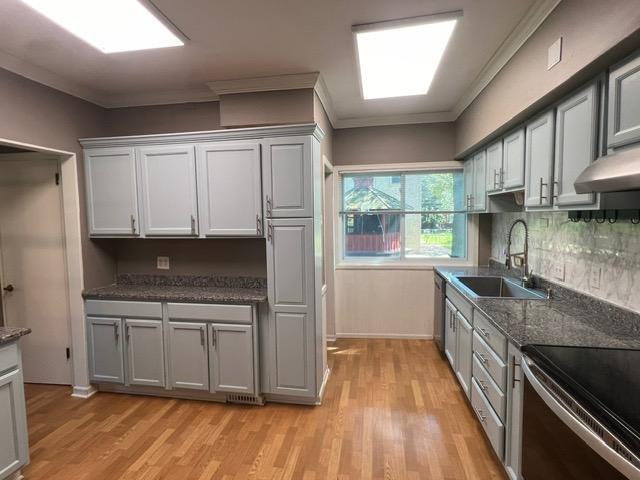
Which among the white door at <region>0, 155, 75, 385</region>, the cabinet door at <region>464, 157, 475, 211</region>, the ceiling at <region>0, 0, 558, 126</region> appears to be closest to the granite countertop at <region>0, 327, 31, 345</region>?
the white door at <region>0, 155, 75, 385</region>

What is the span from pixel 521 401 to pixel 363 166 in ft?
9.56

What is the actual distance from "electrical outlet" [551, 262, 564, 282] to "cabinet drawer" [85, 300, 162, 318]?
3.06 m

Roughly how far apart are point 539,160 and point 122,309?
3.31 metres

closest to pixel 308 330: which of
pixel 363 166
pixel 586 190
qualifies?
pixel 586 190

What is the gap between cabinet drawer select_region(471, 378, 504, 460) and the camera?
1.82m

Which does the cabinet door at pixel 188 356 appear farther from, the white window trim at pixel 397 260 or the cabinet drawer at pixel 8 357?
the white window trim at pixel 397 260

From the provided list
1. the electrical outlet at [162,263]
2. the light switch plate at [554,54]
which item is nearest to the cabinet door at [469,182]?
the light switch plate at [554,54]

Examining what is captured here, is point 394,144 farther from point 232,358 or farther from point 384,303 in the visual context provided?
point 232,358

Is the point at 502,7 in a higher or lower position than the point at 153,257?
higher

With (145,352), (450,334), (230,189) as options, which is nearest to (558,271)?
(450,334)

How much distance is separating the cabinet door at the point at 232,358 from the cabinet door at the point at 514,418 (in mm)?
1756

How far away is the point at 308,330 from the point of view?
101 inches

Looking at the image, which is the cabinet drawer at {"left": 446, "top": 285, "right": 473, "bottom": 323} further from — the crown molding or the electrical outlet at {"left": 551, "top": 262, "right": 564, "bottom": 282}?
the crown molding

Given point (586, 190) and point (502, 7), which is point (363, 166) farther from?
point (586, 190)
